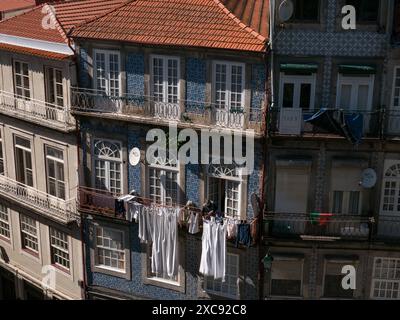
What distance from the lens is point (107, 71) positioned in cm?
2614

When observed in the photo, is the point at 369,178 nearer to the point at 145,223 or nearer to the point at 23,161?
the point at 145,223

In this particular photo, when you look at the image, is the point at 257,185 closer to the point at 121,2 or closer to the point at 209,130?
the point at 209,130

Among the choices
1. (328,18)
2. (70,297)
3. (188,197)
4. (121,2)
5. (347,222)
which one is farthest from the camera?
(70,297)

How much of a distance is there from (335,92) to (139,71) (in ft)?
27.0

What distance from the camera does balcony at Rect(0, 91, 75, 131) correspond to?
90.1 ft

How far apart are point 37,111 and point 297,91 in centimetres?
1264

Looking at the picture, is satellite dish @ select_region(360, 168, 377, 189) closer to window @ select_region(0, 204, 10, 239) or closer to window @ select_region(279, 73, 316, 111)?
window @ select_region(279, 73, 316, 111)

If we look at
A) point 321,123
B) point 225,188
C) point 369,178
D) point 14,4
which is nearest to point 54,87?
point 14,4

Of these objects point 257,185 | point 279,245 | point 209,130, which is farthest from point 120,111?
point 279,245

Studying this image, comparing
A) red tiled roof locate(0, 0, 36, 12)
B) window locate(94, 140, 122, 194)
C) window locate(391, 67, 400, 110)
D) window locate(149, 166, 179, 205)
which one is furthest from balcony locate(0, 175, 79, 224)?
window locate(391, 67, 400, 110)

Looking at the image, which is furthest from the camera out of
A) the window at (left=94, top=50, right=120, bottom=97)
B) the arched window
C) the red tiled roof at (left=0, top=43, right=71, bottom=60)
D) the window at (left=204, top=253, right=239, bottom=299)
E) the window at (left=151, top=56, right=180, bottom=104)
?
the red tiled roof at (left=0, top=43, right=71, bottom=60)

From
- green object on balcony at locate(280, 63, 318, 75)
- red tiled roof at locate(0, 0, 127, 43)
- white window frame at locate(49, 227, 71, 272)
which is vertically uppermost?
red tiled roof at locate(0, 0, 127, 43)

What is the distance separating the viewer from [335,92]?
76.3 ft

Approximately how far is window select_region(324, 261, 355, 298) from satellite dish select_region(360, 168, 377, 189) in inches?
139
